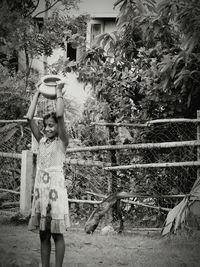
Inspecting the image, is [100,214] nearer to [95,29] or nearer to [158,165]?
[158,165]

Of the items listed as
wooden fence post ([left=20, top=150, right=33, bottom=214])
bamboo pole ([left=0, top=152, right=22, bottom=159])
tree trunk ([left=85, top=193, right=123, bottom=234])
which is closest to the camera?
tree trunk ([left=85, top=193, right=123, bottom=234])

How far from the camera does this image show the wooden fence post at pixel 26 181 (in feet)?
19.4

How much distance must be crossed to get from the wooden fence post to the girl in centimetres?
268

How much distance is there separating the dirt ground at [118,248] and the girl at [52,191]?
0.23 m

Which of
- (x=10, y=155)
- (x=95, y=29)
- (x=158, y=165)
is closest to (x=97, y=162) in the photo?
(x=158, y=165)

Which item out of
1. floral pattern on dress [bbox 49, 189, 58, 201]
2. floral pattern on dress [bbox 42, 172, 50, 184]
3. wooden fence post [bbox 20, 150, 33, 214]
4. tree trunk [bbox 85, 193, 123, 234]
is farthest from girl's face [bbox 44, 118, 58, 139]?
wooden fence post [bbox 20, 150, 33, 214]

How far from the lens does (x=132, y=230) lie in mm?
5344

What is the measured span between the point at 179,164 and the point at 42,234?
7.98 ft

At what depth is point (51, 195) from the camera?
126 inches

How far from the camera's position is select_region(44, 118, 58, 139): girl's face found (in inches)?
132

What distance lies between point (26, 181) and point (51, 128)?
280 cm

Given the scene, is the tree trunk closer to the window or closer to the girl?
the girl

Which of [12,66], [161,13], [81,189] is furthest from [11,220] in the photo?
[12,66]

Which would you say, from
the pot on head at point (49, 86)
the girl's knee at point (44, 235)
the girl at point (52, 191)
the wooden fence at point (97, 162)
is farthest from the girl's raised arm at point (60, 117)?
the wooden fence at point (97, 162)
